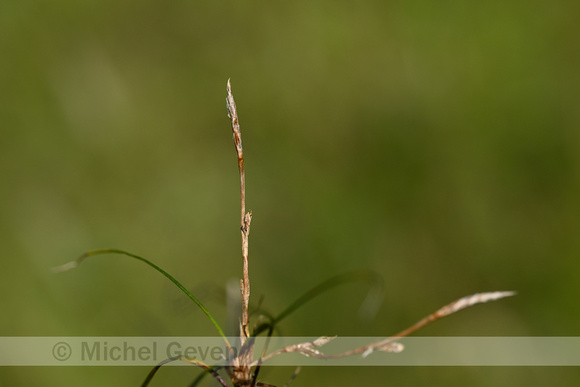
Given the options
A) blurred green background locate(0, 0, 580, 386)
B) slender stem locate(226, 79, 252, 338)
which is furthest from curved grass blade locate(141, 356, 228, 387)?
blurred green background locate(0, 0, 580, 386)

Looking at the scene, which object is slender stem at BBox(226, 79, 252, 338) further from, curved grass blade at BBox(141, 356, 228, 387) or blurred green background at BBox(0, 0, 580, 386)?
blurred green background at BBox(0, 0, 580, 386)

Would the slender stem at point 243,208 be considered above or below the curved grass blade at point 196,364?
above

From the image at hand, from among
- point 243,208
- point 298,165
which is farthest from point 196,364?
point 298,165

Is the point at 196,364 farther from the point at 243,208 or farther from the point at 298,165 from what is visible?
the point at 298,165

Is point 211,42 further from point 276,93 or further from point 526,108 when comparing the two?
point 526,108

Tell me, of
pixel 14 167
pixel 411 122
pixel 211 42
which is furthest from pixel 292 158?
pixel 14 167

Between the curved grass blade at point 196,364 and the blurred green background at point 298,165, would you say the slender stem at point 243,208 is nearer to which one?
the curved grass blade at point 196,364

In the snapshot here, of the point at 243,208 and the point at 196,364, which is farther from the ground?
the point at 243,208

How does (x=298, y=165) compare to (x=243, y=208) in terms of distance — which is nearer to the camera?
(x=243, y=208)

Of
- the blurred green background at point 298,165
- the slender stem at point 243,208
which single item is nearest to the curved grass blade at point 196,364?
the slender stem at point 243,208
